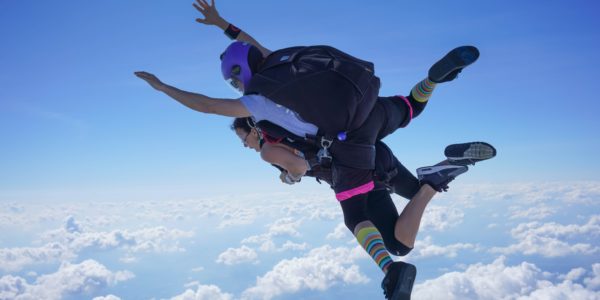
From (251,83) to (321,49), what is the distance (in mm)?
714

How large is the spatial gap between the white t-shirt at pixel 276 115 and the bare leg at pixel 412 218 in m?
1.38

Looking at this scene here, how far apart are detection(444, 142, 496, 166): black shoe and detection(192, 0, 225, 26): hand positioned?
316 cm

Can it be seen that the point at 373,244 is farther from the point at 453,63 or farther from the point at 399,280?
the point at 453,63

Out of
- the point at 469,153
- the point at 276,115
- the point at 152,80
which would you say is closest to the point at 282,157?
the point at 276,115

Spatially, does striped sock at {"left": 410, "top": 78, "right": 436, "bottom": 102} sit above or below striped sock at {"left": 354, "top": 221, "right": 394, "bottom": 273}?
above

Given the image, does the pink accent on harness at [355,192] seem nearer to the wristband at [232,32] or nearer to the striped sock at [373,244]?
the striped sock at [373,244]

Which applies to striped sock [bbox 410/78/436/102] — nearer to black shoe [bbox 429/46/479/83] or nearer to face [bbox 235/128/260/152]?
black shoe [bbox 429/46/479/83]

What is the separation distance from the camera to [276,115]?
308 cm

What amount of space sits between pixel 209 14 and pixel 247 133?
1772 mm

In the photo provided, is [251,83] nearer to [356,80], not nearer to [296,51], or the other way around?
[296,51]

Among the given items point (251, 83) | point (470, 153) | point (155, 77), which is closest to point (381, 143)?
point (470, 153)

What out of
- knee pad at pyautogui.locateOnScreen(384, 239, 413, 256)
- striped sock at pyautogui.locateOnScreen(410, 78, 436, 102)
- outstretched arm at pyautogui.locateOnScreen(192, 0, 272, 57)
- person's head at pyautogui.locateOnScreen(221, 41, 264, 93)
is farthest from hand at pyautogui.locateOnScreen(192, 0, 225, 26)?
knee pad at pyautogui.locateOnScreen(384, 239, 413, 256)

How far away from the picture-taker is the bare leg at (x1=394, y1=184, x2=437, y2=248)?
12.3ft

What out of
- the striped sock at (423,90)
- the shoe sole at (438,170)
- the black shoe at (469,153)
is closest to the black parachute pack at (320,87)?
the striped sock at (423,90)
